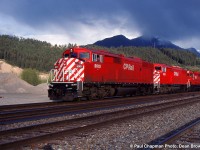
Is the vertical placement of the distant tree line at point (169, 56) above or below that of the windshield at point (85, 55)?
above

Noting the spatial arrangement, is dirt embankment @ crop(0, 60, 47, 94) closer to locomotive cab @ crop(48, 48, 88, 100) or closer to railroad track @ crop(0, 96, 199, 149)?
locomotive cab @ crop(48, 48, 88, 100)

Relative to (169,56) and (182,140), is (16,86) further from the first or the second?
(169,56)

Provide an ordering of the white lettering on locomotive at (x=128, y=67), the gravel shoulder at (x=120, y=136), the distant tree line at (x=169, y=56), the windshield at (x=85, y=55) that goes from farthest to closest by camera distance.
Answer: the distant tree line at (x=169, y=56) → the white lettering on locomotive at (x=128, y=67) → the windshield at (x=85, y=55) → the gravel shoulder at (x=120, y=136)

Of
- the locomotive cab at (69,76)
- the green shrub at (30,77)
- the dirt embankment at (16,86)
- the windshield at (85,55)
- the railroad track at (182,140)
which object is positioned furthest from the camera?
the green shrub at (30,77)

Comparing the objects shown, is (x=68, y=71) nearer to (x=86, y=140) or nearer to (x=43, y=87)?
(x=86, y=140)

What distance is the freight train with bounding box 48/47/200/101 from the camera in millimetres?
21148

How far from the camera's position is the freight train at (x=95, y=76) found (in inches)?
833

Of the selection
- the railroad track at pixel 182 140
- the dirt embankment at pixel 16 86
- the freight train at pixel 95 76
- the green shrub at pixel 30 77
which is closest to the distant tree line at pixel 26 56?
the green shrub at pixel 30 77

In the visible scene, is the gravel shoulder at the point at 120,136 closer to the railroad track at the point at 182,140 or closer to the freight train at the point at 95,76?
the railroad track at the point at 182,140

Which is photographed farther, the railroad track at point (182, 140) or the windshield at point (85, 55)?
the windshield at point (85, 55)

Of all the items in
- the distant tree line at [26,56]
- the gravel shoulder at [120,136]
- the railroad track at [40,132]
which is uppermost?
the distant tree line at [26,56]

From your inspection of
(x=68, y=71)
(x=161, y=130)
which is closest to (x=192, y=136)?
(x=161, y=130)

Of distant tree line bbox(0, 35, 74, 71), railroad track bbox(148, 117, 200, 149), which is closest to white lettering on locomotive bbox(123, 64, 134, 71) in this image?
railroad track bbox(148, 117, 200, 149)

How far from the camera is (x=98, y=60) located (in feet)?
76.1
